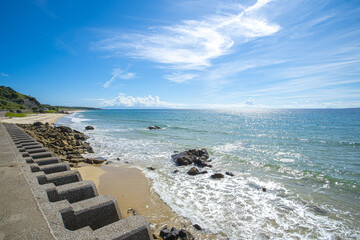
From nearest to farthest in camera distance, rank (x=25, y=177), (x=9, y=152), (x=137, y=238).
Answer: (x=137, y=238), (x=25, y=177), (x=9, y=152)

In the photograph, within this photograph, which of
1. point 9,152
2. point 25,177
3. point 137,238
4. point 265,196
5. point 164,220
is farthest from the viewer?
point 265,196

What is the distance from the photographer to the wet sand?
584cm

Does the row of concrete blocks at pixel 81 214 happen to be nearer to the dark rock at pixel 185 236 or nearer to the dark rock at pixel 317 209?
the dark rock at pixel 185 236

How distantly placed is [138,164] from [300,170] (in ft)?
38.4

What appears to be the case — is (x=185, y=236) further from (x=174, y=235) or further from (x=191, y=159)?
(x=191, y=159)

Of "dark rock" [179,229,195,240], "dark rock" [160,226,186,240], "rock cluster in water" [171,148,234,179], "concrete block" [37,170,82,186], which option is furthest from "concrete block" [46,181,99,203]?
"rock cluster in water" [171,148,234,179]

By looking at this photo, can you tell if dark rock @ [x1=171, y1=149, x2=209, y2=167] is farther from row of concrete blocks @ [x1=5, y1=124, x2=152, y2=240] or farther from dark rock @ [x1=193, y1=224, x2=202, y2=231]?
row of concrete blocks @ [x1=5, y1=124, x2=152, y2=240]

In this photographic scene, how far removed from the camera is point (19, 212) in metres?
2.91

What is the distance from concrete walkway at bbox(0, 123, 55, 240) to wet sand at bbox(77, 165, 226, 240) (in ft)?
11.3

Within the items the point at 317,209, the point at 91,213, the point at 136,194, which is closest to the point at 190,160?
the point at 136,194

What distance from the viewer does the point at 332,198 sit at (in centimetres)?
819

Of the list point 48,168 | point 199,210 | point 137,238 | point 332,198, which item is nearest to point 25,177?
point 48,168

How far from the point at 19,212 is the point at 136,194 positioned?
543cm

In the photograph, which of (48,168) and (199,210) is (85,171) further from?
(199,210)
